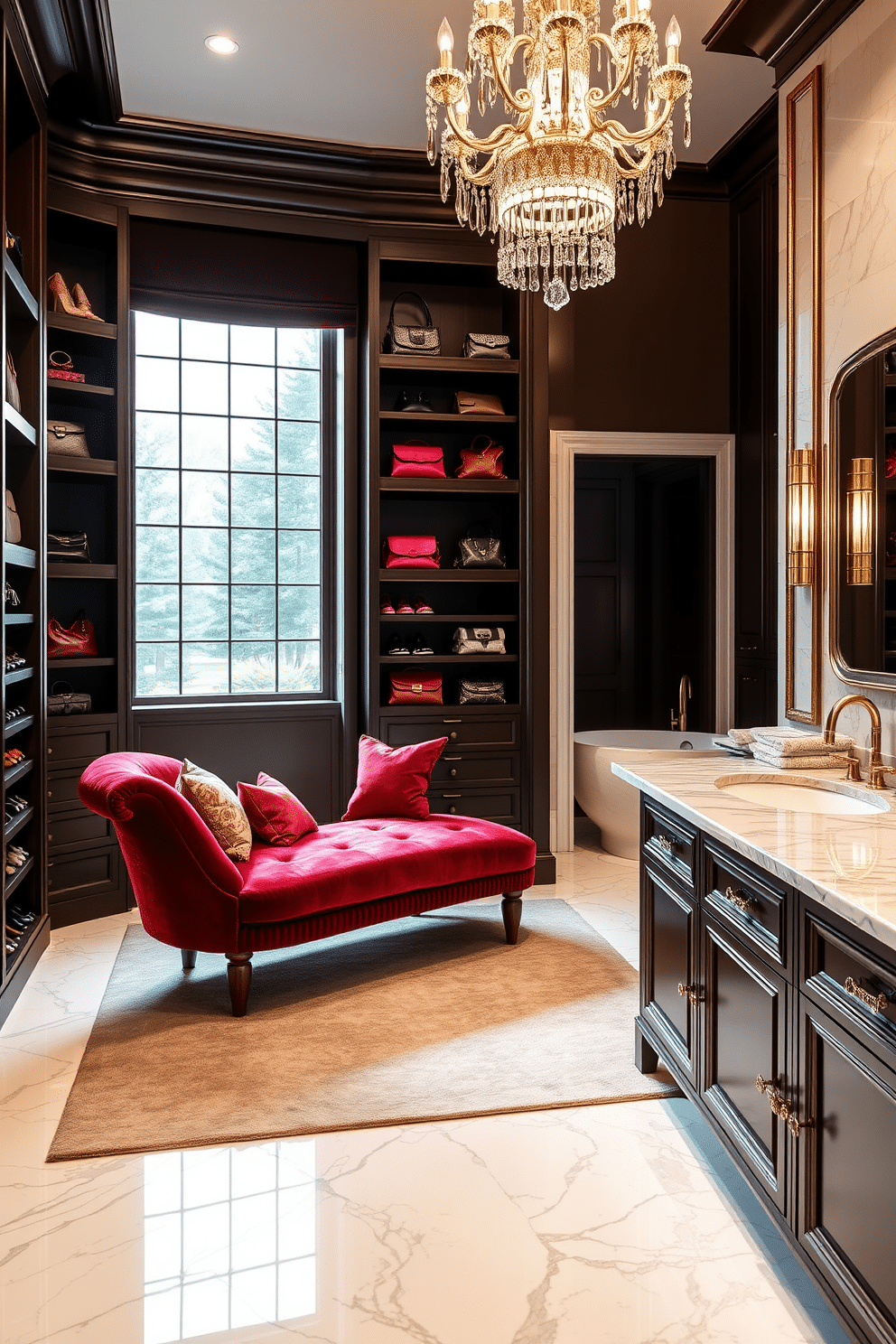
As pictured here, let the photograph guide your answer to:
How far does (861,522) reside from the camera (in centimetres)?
296

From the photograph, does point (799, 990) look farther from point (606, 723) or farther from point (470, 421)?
point (606, 723)

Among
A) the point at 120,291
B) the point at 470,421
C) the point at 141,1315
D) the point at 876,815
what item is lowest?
the point at 141,1315

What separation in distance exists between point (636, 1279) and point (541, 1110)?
737mm

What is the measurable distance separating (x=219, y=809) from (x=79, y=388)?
2072 millimetres

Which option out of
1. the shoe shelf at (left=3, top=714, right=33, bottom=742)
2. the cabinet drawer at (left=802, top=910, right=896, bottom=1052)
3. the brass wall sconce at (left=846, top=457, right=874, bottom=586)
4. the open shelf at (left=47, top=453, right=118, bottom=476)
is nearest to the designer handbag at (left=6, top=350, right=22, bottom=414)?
the open shelf at (left=47, top=453, right=118, bottom=476)

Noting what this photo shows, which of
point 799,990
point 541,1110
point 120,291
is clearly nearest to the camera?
point 799,990

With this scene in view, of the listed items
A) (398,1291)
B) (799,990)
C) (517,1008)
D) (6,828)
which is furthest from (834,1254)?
(6,828)

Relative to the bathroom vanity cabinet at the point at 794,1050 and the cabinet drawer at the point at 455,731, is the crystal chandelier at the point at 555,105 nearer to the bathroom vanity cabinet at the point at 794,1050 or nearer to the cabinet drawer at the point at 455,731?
the bathroom vanity cabinet at the point at 794,1050

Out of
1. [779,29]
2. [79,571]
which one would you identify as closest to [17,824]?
[79,571]

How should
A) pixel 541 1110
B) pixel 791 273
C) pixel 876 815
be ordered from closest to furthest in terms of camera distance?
pixel 876 815 < pixel 541 1110 < pixel 791 273

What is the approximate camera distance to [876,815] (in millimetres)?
2365

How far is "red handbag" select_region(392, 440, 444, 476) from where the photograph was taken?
5074 millimetres

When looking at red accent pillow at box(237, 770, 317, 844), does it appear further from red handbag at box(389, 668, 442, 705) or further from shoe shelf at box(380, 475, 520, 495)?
shoe shelf at box(380, 475, 520, 495)

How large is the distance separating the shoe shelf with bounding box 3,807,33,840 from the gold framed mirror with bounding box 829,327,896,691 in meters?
2.72
